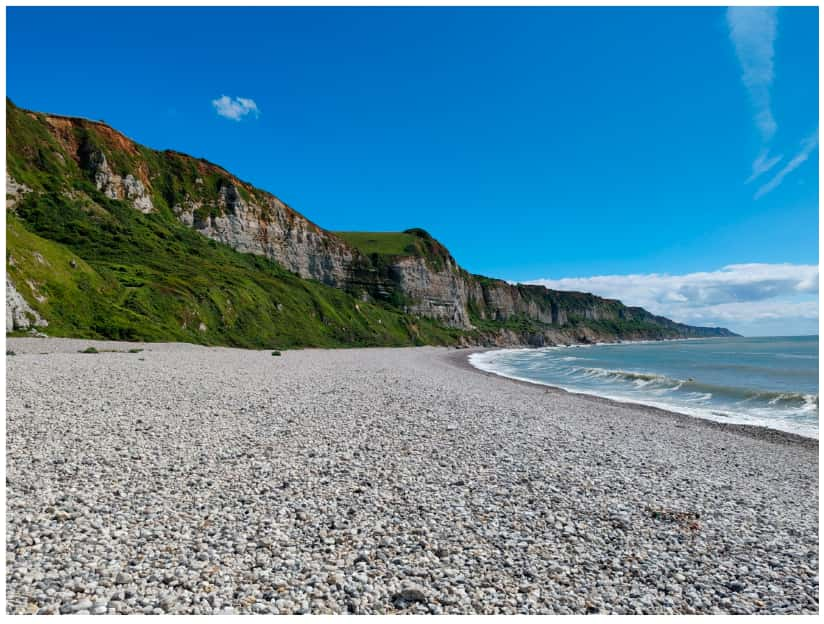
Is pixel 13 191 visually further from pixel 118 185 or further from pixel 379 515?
pixel 379 515

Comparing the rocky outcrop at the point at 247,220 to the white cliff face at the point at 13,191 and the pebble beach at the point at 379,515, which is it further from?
the pebble beach at the point at 379,515

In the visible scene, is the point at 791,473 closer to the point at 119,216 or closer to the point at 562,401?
the point at 562,401

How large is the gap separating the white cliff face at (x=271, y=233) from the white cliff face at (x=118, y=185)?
684cm

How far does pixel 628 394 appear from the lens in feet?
93.7

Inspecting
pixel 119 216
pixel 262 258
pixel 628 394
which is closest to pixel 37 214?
pixel 119 216

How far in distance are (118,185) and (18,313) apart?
56.4m

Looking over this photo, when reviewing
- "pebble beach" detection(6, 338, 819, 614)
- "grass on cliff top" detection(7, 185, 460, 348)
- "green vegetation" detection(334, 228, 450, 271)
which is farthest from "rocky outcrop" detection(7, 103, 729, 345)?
"pebble beach" detection(6, 338, 819, 614)

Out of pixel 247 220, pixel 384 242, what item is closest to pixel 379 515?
pixel 247 220

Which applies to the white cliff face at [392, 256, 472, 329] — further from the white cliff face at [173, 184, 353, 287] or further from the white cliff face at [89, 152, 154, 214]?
the white cliff face at [89, 152, 154, 214]

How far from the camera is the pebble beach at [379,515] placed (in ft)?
17.6

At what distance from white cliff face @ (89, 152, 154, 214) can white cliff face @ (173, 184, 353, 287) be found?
6.84 m

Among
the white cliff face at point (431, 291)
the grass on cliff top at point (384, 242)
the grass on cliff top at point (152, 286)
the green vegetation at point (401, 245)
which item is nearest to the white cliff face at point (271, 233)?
the grass on cliff top at point (152, 286)

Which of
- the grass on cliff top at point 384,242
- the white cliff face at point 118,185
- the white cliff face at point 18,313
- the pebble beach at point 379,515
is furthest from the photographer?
the grass on cliff top at point 384,242

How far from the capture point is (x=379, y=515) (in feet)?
23.6
